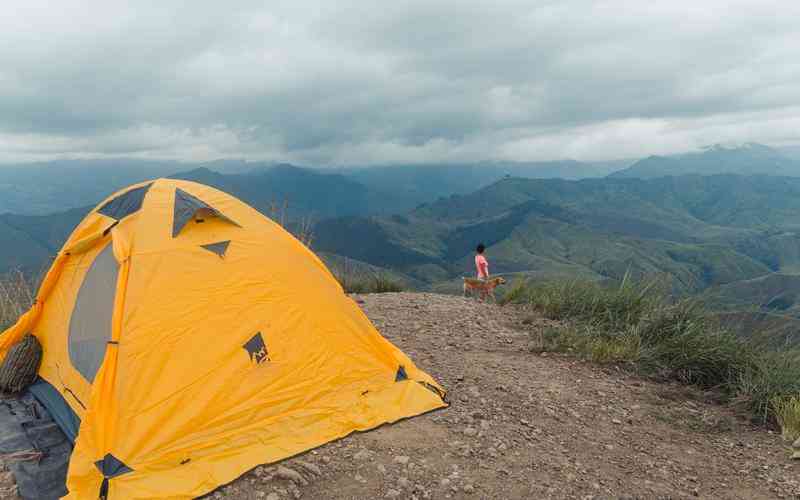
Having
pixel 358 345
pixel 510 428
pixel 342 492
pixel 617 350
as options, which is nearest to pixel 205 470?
pixel 342 492

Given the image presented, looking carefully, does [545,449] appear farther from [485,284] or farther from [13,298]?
[13,298]

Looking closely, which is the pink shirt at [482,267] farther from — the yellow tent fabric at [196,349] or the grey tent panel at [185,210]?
the grey tent panel at [185,210]

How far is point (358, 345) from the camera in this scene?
689 centimetres

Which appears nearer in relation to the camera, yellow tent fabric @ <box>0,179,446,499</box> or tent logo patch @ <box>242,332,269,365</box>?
yellow tent fabric @ <box>0,179,446,499</box>

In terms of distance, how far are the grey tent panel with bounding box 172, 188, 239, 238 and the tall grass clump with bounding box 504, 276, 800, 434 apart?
604cm

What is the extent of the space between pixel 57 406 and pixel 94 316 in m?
1.25

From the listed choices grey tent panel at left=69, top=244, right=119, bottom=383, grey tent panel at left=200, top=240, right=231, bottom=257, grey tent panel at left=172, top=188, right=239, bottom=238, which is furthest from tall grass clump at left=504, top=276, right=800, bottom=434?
grey tent panel at left=69, top=244, right=119, bottom=383

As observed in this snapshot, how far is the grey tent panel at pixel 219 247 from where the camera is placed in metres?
6.50

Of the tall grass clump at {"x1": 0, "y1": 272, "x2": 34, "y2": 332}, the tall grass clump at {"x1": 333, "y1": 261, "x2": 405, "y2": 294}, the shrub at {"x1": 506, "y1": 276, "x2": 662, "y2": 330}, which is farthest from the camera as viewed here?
the tall grass clump at {"x1": 333, "y1": 261, "x2": 405, "y2": 294}

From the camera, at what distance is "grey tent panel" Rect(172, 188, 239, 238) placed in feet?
21.2

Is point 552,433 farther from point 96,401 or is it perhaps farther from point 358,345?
point 96,401

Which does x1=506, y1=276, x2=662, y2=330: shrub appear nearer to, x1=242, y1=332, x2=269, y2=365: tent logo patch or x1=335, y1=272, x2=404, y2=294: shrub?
x1=335, y1=272, x2=404, y2=294: shrub

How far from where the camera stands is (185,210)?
21.6 feet

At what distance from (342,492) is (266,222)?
4.35m
